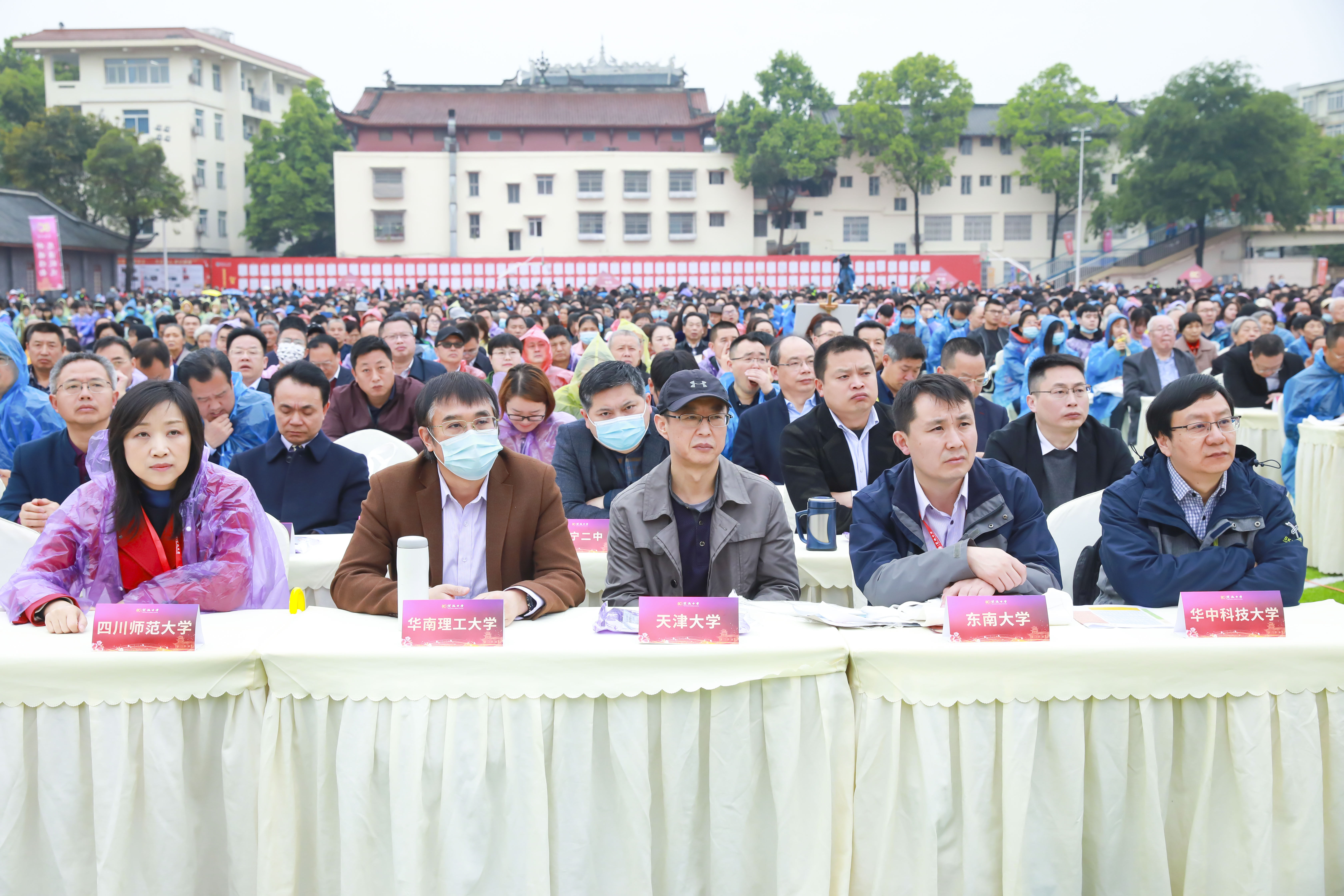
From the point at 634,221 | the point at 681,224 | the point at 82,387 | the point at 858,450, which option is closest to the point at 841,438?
the point at 858,450

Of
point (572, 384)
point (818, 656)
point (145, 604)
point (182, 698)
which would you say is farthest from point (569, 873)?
point (572, 384)

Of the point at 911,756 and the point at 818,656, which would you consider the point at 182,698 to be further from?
the point at 911,756

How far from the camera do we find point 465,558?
280 centimetres

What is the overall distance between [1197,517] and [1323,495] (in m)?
3.62

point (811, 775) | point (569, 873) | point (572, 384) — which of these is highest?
point (572, 384)

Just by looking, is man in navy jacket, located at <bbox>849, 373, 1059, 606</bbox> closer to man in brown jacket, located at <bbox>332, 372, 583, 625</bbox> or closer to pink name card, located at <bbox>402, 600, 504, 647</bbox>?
man in brown jacket, located at <bbox>332, 372, 583, 625</bbox>

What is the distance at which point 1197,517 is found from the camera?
106 inches

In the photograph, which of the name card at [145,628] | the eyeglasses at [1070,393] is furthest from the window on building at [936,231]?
the name card at [145,628]

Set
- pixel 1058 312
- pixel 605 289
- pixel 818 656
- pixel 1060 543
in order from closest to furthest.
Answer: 1. pixel 818 656
2. pixel 1060 543
3. pixel 1058 312
4. pixel 605 289

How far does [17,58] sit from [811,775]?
64.3 m

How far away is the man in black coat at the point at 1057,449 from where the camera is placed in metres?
3.80

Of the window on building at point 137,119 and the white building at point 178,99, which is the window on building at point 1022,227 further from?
the window on building at point 137,119

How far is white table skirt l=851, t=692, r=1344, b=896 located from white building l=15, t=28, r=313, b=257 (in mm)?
47376

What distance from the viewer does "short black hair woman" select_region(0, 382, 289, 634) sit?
254cm
